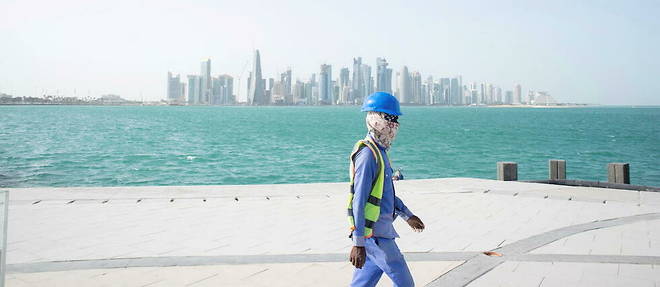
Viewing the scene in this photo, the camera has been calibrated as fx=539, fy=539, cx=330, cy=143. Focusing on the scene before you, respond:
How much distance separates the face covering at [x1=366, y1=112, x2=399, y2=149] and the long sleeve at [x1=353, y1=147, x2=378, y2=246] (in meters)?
0.21

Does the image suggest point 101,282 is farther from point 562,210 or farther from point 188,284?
point 562,210

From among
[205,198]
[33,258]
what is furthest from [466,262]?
[205,198]

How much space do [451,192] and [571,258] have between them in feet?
16.8

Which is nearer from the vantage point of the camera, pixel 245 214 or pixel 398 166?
pixel 245 214

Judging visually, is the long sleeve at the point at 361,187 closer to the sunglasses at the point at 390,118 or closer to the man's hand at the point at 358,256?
the man's hand at the point at 358,256

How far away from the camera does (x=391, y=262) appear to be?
3.48m

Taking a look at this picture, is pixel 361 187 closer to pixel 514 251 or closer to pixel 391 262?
pixel 391 262

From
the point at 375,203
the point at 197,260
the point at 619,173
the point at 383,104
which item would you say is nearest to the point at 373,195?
the point at 375,203

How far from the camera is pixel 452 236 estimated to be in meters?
7.15

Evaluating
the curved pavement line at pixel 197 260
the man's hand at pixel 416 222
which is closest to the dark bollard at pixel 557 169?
the curved pavement line at pixel 197 260

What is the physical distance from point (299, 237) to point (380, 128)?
148 inches

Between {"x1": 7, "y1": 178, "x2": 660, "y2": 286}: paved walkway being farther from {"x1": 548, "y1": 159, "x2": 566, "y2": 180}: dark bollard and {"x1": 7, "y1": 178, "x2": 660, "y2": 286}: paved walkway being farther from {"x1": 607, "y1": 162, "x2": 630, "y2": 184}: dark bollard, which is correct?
{"x1": 548, "y1": 159, "x2": 566, "y2": 180}: dark bollard

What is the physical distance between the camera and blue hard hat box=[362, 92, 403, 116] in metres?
3.59

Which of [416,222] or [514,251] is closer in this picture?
[416,222]
